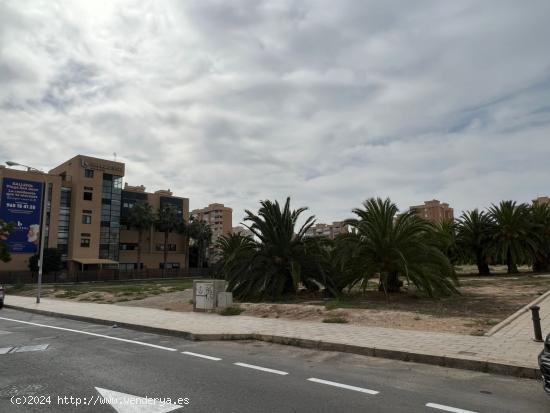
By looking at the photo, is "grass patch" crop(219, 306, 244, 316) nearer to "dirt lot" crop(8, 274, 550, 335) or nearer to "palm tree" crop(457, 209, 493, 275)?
"dirt lot" crop(8, 274, 550, 335)

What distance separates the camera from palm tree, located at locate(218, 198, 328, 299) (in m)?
19.8

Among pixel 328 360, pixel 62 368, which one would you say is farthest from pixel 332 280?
pixel 62 368

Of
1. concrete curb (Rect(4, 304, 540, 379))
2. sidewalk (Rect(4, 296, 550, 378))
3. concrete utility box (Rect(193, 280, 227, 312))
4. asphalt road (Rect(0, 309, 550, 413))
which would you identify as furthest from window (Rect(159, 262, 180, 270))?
asphalt road (Rect(0, 309, 550, 413))

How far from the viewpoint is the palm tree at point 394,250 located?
17766 millimetres

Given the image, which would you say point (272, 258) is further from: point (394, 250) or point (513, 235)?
point (513, 235)

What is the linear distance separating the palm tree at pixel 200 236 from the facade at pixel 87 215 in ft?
36.3

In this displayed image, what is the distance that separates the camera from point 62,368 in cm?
758

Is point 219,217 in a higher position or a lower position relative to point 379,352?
higher

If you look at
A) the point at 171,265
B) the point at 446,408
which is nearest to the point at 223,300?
the point at 446,408

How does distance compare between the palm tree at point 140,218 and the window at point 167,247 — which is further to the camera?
the window at point 167,247

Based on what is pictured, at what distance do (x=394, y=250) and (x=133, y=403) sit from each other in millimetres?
14148

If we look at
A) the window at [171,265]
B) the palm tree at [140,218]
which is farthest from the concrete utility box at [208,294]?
the window at [171,265]

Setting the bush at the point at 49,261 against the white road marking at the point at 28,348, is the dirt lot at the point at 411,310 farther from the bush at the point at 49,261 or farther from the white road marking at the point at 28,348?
the bush at the point at 49,261

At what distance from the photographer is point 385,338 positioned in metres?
9.74
